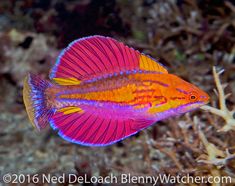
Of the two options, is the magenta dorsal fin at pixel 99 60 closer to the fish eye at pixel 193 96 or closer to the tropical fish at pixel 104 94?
the tropical fish at pixel 104 94

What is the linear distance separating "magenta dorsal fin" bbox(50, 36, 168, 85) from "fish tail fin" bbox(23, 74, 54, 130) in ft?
0.47

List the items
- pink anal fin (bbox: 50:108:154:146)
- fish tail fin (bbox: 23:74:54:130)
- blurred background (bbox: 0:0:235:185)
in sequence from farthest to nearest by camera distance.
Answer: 1. blurred background (bbox: 0:0:235:185)
2. fish tail fin (bbox: 23:74:54:130)
3. pink anal fin (bbox: 50:108:154:146)

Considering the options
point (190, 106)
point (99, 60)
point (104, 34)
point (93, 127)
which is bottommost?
point (104, 34)

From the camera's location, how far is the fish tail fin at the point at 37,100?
187 centimetres

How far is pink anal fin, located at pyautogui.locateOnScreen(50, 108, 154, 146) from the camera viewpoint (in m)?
1.71

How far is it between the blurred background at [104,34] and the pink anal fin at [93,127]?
1.84 metres

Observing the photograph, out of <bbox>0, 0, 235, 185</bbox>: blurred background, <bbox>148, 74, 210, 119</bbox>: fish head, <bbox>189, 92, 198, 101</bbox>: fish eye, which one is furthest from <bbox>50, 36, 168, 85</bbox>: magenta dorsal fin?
<bbox>0, 0, 235, 185</bbox>: blurred background

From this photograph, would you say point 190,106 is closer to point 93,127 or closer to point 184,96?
point 184,96

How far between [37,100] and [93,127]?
394mm

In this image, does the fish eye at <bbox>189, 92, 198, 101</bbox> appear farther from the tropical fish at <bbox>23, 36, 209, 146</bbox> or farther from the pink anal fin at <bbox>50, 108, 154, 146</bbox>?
the pink anal fin at <bbox>50, 108, 154, 146</bbox>

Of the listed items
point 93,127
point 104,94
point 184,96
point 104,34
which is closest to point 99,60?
point 104,94

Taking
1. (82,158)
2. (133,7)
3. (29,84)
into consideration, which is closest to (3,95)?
(82,158)

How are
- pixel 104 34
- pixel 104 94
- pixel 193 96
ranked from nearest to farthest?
pixel 193 96 < pixel 104 94 < pixel 104 34

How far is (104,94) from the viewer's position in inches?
71.9
